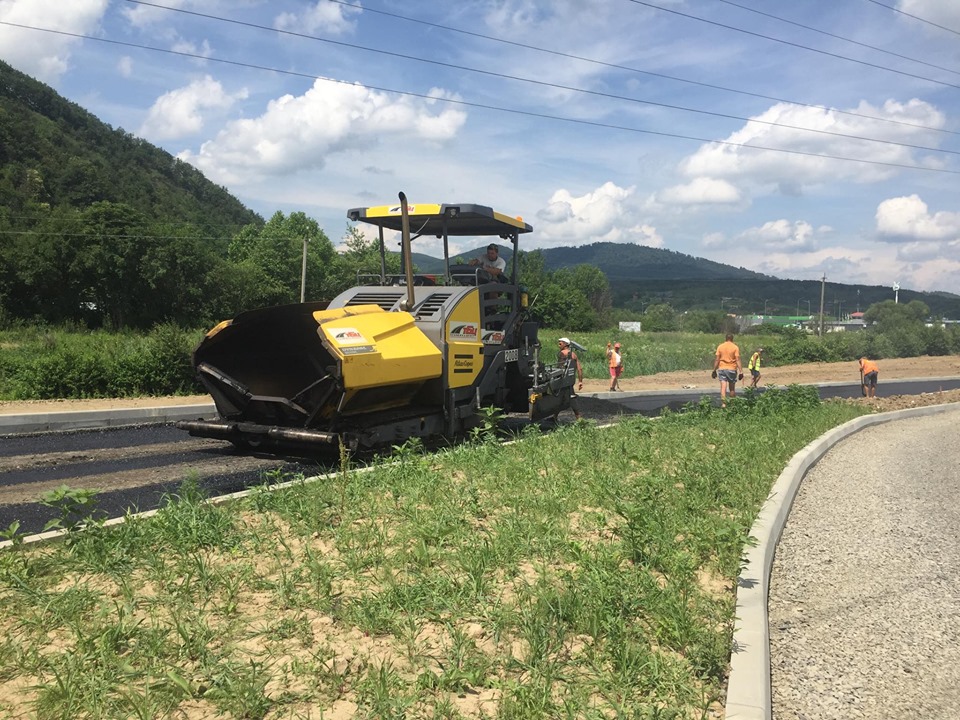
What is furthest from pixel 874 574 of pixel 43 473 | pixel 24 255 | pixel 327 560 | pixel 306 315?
pixel 24 255

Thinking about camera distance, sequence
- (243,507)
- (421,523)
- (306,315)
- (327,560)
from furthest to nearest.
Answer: (306,315) < (243,507) < (421,523) < (327,560)

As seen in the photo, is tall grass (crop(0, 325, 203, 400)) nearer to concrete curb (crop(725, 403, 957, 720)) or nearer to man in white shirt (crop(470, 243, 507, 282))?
man in white shirt (crop(470, 243, 507, 282))

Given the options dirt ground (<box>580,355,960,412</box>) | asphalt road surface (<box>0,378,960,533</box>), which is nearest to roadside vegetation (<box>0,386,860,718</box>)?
asphalt road surface (<box>0,378,960,533</box>)

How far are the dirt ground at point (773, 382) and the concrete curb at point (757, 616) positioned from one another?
1077 cm

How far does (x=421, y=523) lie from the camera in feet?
15.7

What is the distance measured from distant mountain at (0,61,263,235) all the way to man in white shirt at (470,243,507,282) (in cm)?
5659

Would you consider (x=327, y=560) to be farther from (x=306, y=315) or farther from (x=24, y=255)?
(x=24, y=255)

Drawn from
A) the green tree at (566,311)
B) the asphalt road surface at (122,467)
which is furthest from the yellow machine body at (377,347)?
the green tree at (566,311)

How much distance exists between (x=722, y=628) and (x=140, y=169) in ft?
370

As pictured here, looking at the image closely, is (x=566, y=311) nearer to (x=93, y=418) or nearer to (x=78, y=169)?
(x=78, y=169)

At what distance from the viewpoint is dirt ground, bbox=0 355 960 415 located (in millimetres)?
12805

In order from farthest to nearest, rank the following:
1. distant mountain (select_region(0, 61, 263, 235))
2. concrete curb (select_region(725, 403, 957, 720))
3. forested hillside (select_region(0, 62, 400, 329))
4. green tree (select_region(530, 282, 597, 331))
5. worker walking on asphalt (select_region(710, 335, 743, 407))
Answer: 1. green tree (select_region(530, 282, 597, 331))
2. distant mountain (select_region(0, 61, 263, 235))
3. forested hillside (select_region(0, 62, 400, 329))
4. worker walking on asphalt (select_region(710, 335, 743, 407))
5. concrete curb (select_region(725, 403, 957, 720))

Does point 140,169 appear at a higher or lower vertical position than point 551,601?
higher

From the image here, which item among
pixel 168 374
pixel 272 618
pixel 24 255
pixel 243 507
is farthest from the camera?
pixel 24 255
